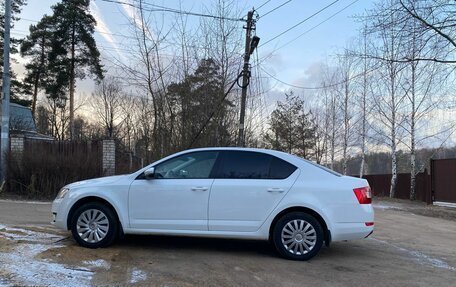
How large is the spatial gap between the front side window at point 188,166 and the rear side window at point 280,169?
90 centimetres

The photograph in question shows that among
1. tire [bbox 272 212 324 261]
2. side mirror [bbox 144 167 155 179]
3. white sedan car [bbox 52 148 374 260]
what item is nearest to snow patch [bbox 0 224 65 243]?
white sedan car [bbox 52 148 374 260]

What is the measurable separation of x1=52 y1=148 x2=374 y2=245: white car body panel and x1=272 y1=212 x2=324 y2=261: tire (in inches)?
5.8

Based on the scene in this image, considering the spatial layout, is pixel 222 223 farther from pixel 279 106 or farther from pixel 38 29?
pixel 38 29

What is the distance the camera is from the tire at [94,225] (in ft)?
23.3

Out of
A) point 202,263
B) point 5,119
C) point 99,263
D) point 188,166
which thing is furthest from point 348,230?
point 5,119

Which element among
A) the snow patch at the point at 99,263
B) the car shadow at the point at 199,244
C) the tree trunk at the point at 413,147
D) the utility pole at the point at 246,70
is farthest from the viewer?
the tree trunk at the point at 413,147

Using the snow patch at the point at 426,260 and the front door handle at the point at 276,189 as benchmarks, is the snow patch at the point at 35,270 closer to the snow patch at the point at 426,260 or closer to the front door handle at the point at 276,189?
the front door handle at the point at 276,189

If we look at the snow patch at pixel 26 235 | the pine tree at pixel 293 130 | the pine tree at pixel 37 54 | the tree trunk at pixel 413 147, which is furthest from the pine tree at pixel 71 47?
the snow patch at pixel 26 235

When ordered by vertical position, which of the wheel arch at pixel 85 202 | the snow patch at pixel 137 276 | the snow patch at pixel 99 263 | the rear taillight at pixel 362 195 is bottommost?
the snow patch at pixel 137 276

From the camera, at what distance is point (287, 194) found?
6969mm

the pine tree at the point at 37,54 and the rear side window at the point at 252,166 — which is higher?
the pine tree at the point at 37,54

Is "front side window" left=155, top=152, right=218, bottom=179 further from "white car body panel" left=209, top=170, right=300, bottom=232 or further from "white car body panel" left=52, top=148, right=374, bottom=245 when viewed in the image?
"white car body panel" left=209, top=170, right=300, bottom=232

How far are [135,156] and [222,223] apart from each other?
14412 millimetres

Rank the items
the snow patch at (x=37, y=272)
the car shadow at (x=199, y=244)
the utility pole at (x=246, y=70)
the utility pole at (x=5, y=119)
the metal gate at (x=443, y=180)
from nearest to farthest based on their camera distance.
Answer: the snow patch at (x=37, y=272) < the car shadow at (x=199, y=244) < the utility pole at (x=5, y=119) < the utility pole at (x=246, y=70) < the metal gate at (x=443, y=180)
